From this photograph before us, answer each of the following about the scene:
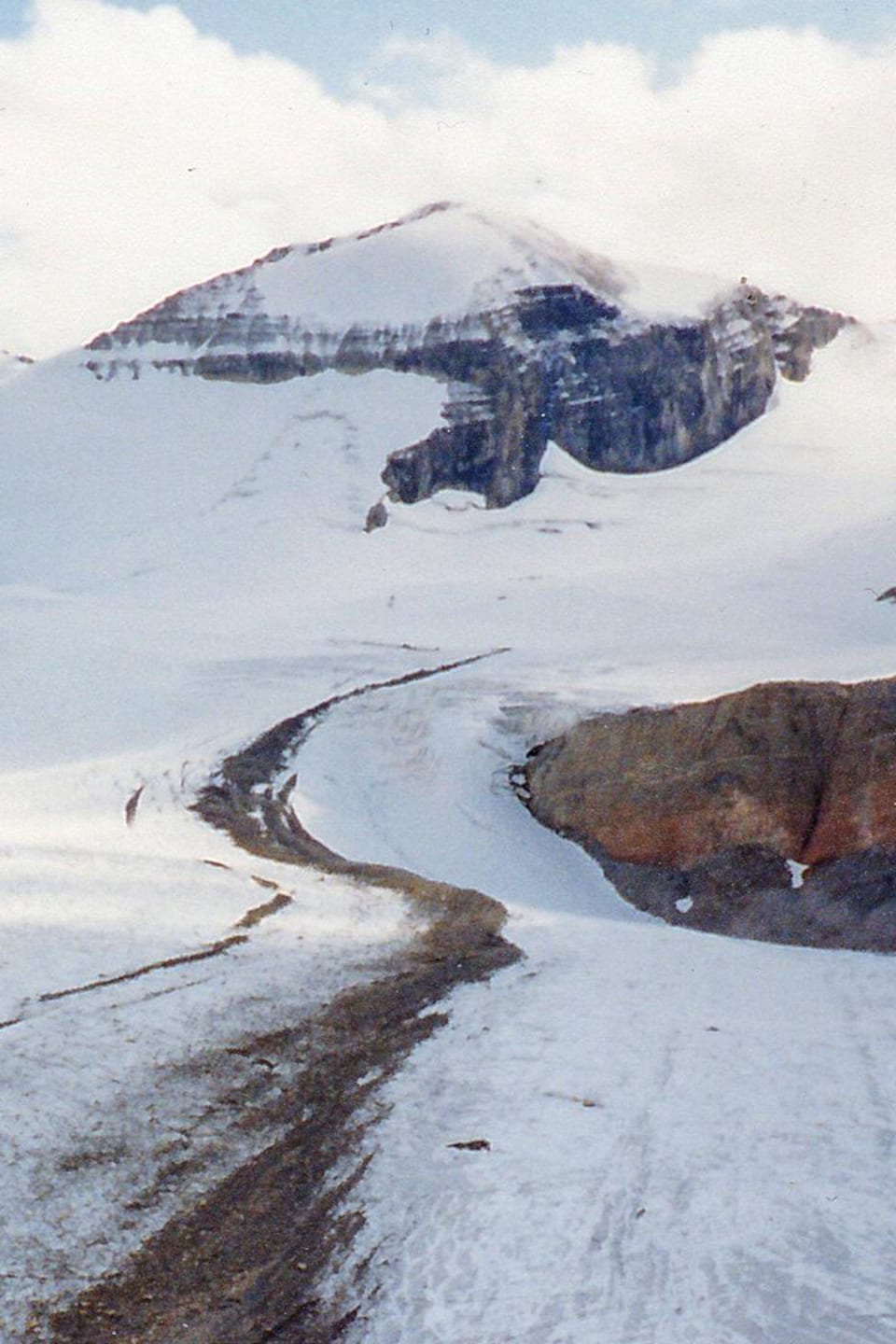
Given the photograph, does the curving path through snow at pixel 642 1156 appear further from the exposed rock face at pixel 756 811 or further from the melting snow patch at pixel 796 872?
the melting snow patch at pixel 796 872

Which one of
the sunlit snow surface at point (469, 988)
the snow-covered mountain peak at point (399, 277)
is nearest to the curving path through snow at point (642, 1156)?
the sunlit snow surface at point (469, 988)

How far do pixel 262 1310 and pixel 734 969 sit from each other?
12.2 metres

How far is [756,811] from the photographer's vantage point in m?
25.5

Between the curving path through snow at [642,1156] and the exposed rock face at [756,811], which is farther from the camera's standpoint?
the exposed rock face at [756,811]

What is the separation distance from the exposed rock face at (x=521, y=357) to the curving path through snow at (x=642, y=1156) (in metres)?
76.4

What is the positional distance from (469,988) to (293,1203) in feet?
21.8

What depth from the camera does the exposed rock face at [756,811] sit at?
23297 millimetres

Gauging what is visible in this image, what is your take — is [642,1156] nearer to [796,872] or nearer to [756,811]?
[796,872]

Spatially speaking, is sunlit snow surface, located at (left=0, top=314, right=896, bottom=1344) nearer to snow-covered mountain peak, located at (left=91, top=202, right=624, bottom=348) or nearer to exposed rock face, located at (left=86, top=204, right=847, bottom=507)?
exposed rock face, located at (left=86, top=204, right=847, bottom=507)

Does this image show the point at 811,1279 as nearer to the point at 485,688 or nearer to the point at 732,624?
the point at 485,688

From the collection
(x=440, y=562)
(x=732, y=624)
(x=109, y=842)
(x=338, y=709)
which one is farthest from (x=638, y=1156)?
(x=440, y=562)

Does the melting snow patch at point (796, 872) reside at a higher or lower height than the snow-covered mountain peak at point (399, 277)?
lower

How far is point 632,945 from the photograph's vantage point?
64.5ft

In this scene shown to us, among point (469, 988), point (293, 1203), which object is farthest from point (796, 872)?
point (293, 1203)
